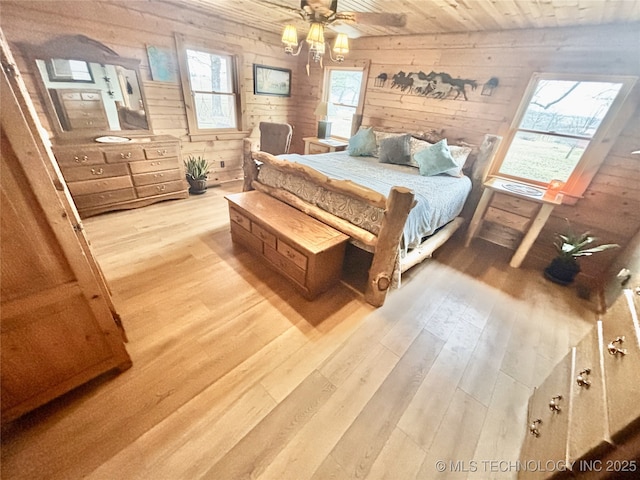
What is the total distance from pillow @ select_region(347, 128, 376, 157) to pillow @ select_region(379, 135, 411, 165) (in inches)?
9.1

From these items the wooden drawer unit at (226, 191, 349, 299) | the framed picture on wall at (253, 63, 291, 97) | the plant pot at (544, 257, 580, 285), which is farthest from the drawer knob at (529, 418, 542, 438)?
the framed picture on wall at (253, 63, 291, 97)

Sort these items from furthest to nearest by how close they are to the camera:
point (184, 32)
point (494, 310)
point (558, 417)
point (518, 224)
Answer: point (184, 32)
point (518, 224)
point (494, 310)
point (558, 417)

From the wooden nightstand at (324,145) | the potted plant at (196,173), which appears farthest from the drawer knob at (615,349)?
the potted plant at (196,173)

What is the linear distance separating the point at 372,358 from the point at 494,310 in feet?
4.03

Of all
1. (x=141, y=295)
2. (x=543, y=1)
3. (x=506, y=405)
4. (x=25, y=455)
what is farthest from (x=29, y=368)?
(x=543, y=1)

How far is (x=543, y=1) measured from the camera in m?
1.99

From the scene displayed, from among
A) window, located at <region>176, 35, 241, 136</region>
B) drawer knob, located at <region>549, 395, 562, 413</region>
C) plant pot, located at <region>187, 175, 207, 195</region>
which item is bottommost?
plant pot, located at <region>187, 175, 207, 195</region>

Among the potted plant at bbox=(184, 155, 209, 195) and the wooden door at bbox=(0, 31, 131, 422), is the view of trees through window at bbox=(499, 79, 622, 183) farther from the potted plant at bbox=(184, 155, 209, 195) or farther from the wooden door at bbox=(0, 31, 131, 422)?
→ the potted plant at bbox=(184, 155, 209, 195)

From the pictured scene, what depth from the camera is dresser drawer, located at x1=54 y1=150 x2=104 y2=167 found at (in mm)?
2562

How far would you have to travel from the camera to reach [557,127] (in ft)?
8.81

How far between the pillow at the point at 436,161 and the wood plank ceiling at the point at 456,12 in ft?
3.92

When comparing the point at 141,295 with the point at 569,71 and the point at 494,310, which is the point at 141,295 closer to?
the point at 494,310

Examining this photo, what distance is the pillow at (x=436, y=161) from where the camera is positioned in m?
2.86

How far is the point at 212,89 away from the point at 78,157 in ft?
6.71
